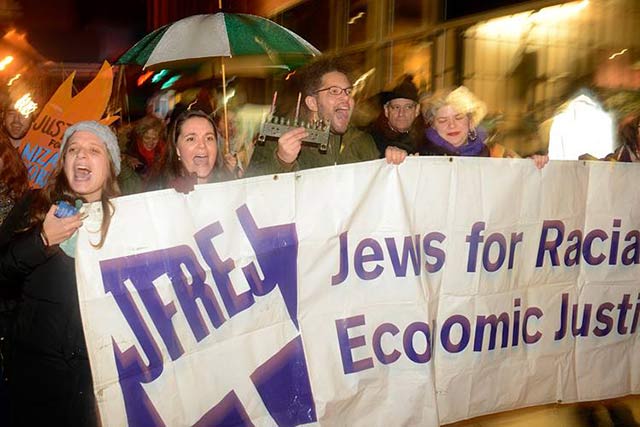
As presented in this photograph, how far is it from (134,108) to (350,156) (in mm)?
7063

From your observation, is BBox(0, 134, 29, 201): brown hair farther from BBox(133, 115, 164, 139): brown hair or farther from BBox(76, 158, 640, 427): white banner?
BBox(133, 115, 164, 139): brown hair

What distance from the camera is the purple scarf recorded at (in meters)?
4.29

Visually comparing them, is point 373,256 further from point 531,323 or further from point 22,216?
point 22,216

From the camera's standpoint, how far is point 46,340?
2.89 metres

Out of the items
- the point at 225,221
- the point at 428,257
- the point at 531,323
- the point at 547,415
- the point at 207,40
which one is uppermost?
the point at 207,40

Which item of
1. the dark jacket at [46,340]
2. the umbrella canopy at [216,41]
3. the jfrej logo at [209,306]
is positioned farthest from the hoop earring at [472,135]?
the dark jacket at [46,340]

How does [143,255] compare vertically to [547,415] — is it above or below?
above

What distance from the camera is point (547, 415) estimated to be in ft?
14.3

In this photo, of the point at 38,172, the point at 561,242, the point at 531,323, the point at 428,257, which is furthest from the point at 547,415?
the point at 38,172

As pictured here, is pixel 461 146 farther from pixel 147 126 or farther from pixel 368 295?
pixel 147 126

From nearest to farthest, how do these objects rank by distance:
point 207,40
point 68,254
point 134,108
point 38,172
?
1. point 68,254
2. point 207,40
3. point 38,172
4. point 134,108

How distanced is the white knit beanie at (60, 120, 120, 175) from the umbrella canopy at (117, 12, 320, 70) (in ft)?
5.23

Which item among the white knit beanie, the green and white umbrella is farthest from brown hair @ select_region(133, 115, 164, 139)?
the white knit beanie

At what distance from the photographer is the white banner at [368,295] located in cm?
303
